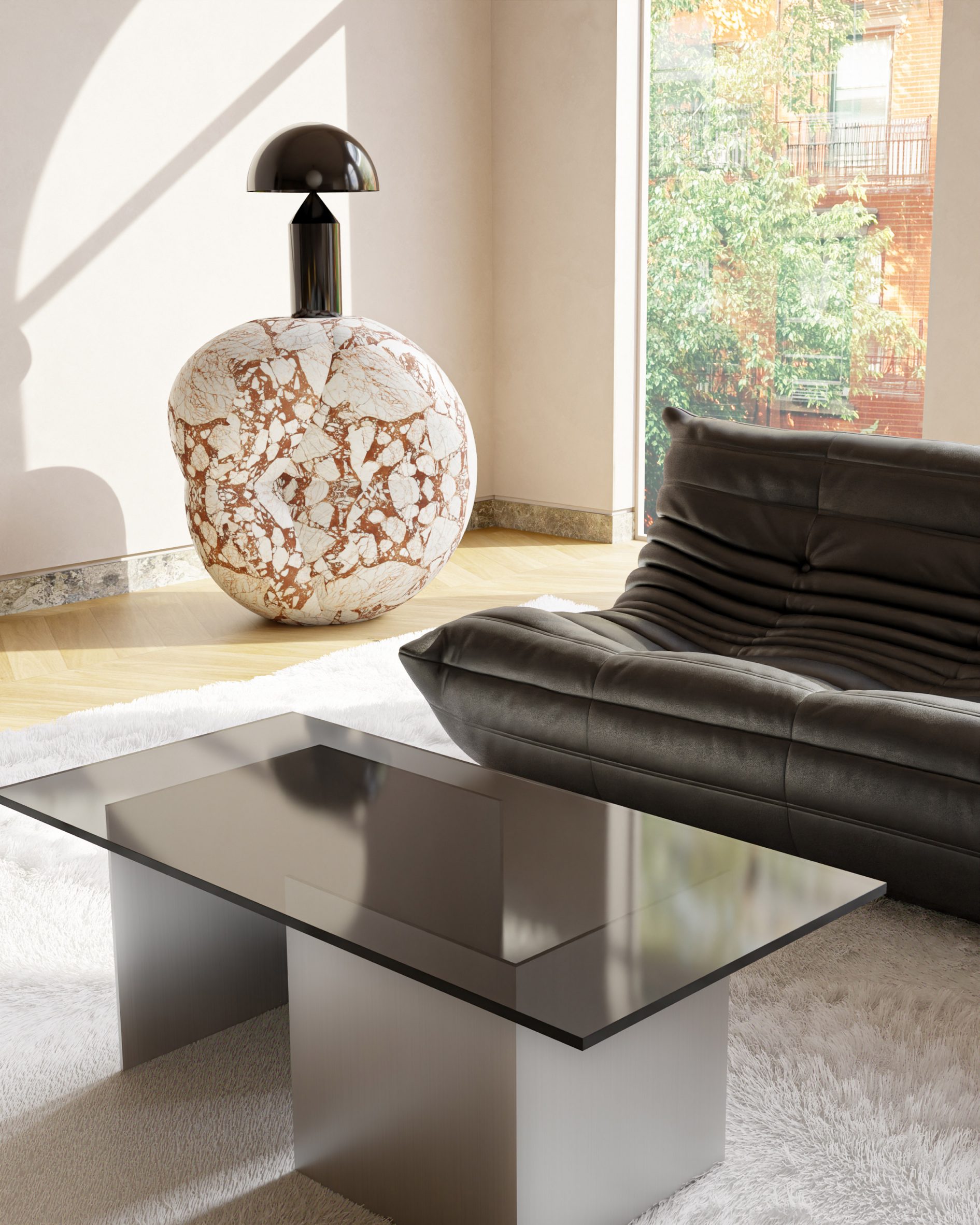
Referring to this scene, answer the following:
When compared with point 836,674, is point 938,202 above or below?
above

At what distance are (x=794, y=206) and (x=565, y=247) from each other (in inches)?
43.3

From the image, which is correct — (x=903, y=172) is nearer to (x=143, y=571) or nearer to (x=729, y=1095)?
(x=143, y=571)

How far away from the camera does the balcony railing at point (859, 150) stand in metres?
5.00

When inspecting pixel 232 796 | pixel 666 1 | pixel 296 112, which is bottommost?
pixel 232 796

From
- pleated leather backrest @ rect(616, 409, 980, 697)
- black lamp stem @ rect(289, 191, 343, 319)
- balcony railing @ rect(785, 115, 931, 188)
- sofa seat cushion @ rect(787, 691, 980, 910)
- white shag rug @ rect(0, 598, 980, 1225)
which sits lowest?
white shag rug @ rect(0, 598, 980, 1225)

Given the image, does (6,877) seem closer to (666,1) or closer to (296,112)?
(296,112)

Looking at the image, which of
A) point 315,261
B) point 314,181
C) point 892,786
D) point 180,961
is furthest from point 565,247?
point 180,961

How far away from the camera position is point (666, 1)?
5.62 meters

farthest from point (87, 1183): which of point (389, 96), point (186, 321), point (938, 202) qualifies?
point (389, 96)

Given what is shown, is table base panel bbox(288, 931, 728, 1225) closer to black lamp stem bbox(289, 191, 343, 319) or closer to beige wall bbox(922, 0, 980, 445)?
black lamp stem bbox(289, 191, 343, 319)

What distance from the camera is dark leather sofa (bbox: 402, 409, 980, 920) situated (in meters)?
2.21

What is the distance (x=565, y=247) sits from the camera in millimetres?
6004

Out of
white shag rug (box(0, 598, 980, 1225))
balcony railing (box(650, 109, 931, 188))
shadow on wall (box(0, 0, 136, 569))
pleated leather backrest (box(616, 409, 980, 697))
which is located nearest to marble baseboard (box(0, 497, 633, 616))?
shadow on wall (box(0, 0, 136, 569))

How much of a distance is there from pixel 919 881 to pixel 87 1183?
135cm
